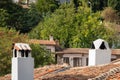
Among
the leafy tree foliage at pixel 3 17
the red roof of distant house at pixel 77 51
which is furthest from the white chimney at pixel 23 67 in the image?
the leafy tree foliage at pixel 3 17

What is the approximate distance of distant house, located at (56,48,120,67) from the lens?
5347cm

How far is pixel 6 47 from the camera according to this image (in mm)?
34938

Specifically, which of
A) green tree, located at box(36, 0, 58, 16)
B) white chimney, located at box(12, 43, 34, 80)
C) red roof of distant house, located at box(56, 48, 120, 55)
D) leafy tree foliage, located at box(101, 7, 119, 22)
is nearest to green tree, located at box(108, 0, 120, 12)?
leafy tree foliage, located at box(101, 7, 119, 22)

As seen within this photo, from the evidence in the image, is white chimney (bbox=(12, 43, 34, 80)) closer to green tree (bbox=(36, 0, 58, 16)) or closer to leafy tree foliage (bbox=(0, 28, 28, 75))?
leafy tree foliage (bbox=(0, 28, 28, 75))

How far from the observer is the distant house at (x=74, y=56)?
53.5 metres

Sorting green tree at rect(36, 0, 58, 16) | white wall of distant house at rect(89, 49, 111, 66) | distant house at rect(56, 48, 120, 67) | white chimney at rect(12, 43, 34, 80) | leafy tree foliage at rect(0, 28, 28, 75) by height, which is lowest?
distant house at rect(56, 48, 120, 67)

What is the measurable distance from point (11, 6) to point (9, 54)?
34.6 m

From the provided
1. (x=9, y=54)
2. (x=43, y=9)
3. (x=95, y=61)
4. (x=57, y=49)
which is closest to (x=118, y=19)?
(x=43, y=9)

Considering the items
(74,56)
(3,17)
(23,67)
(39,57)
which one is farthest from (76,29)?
(23,67)

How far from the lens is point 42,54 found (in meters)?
38.6

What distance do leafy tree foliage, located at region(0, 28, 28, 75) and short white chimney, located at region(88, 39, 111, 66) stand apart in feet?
65.7

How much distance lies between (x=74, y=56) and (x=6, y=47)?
69.4 feet

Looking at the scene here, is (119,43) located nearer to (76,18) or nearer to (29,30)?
(76,18)

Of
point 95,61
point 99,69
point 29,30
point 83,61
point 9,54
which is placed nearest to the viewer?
point 99,69
